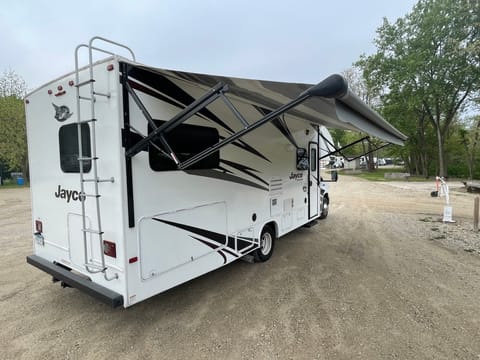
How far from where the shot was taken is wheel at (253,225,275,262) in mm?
4219

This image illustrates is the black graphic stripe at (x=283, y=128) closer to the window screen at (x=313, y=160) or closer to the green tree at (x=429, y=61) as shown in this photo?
the window screen at (x=313, y=160)

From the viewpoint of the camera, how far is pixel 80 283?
8.50 feet

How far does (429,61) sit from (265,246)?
19275 millimetres

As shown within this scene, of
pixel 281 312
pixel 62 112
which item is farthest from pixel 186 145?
pixel 281 312

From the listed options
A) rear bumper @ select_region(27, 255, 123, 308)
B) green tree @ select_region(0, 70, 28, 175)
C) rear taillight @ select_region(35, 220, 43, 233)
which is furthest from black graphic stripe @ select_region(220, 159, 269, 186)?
green tree @ select_region(0, 70, 28, 175)

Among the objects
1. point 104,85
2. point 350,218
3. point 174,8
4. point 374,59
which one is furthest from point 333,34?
point 104,85

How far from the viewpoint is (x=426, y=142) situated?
22.2m

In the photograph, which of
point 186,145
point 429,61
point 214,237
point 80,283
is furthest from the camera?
point 429,61

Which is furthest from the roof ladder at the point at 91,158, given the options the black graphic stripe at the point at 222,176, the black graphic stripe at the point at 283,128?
the black graphic stripe at the point at 283,128

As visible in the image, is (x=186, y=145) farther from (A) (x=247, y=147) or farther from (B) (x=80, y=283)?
(B) (x=80, y=283)

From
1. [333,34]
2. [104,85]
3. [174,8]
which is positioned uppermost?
[333,34]

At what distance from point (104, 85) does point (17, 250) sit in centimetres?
442

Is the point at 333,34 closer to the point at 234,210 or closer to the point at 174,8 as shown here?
the point at 174,8

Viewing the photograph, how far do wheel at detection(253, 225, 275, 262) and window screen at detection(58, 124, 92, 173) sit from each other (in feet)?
8.73
